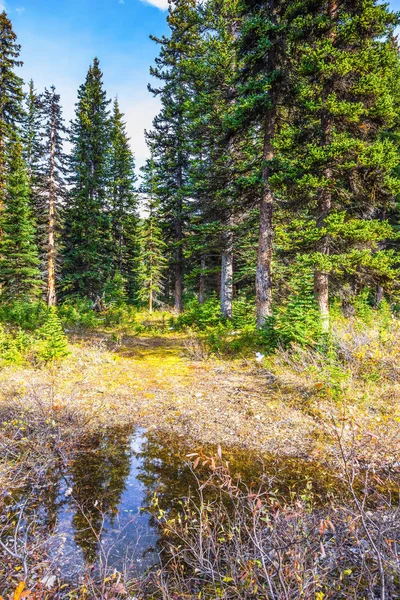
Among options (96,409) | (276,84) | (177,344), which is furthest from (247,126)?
(96,409)

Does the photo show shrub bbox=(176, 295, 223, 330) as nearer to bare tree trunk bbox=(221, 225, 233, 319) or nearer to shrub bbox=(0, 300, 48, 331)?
bare tree trunk bbox=(221, 225, 233, 319)

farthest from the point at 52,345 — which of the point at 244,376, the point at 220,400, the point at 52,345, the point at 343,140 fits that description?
the point at 343,140

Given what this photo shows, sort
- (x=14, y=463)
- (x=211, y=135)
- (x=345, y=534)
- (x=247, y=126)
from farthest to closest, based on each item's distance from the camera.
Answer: (x=211, y=135), (x=247, y=126), (x=14, y=463), (x=345, y=534)

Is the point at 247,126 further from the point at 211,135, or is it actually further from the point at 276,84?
the point at 211,135

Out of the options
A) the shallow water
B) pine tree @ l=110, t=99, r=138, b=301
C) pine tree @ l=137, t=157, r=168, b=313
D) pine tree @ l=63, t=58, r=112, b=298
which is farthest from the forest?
pine tree @ l=110, t=99, r=138, b=301

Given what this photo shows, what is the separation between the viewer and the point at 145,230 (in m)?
21.4

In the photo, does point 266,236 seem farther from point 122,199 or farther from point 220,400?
point 122,199

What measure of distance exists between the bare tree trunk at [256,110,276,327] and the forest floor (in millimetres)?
2252

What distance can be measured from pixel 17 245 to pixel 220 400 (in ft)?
60.1

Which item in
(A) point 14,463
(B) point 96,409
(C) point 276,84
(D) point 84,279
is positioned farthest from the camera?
(D) point 84,279

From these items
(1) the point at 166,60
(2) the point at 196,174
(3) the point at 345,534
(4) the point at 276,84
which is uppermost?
(1) the point at 166,60

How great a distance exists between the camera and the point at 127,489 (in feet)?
14.7

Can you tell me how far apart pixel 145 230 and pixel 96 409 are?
52.9 feet

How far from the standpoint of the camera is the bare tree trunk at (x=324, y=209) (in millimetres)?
9117
